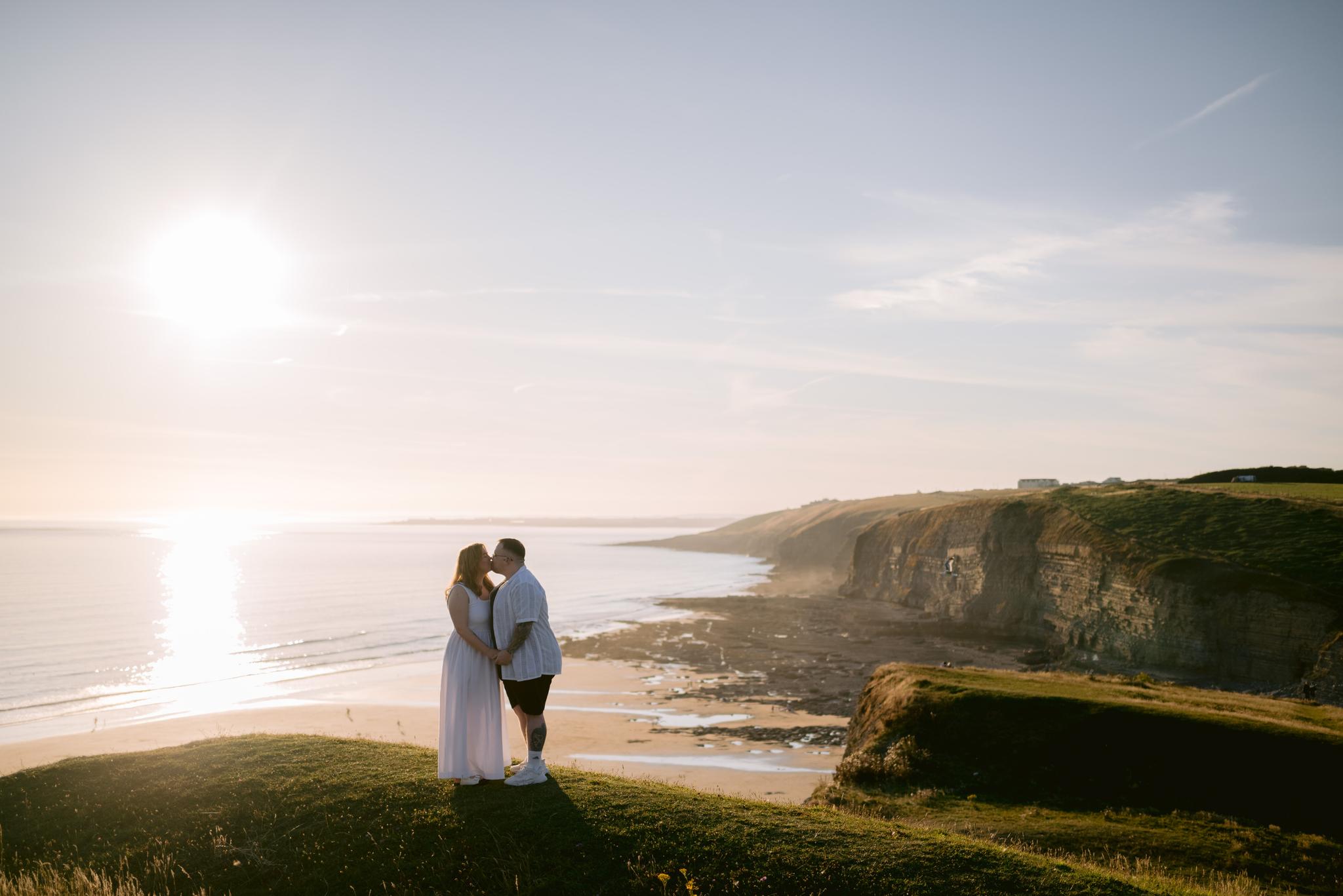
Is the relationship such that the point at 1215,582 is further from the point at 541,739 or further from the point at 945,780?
the point at 541,739

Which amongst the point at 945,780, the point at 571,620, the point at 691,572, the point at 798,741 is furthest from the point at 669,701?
the point at 691,572

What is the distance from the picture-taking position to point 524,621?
10719mm

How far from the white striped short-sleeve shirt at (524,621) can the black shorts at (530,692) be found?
7cm

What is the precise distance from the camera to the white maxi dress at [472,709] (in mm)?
11000

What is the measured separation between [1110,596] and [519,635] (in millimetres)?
47257

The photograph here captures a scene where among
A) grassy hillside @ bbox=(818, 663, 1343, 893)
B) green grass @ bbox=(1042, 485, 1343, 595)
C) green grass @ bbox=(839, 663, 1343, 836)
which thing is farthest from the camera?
green grass @ bbox=(1042, 485, 1343, 595)

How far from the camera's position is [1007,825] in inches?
571

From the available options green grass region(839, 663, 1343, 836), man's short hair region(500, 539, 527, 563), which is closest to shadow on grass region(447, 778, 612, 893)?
man's short hair region(500, 539, 527, 563)

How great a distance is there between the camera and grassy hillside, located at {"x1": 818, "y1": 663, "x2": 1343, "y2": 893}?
13.6 metres

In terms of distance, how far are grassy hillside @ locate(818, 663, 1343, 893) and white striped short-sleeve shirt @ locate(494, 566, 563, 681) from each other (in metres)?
8.51

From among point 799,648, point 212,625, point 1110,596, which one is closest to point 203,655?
point 212,625

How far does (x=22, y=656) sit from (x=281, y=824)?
165ft

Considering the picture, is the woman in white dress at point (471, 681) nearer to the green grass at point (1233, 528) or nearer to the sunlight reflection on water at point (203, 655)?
the sunlight reflection on water at point (203, 655)

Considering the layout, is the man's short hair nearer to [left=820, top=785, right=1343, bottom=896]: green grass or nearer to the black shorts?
the black shorts
